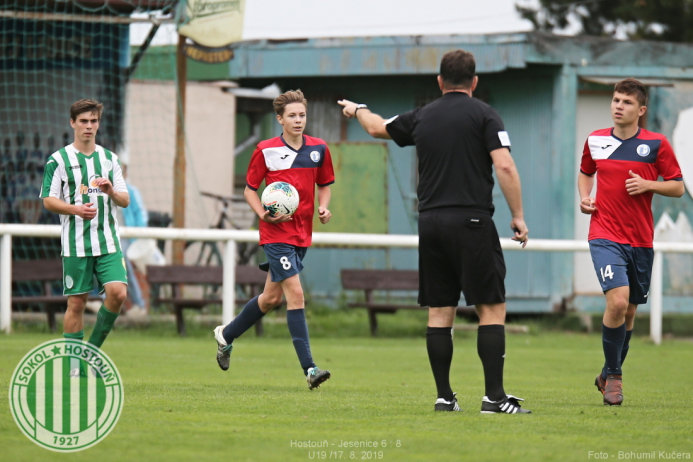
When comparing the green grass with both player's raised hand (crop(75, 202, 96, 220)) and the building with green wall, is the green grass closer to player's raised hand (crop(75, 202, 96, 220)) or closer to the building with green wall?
player's raised hand (crop(75, 202, 96, 220))

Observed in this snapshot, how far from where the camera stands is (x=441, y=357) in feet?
19.0

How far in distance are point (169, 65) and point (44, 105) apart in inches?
96.3

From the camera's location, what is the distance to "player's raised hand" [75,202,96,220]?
706cm

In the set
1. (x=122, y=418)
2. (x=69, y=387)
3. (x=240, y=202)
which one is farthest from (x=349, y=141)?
(x=122, y=418)

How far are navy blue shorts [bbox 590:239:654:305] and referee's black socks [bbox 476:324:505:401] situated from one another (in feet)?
4.30

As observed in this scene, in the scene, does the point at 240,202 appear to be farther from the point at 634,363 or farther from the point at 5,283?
the point at 634,363

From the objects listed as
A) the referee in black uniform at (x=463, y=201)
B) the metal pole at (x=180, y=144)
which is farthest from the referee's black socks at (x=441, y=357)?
the metal pole at (x=180, y=144)

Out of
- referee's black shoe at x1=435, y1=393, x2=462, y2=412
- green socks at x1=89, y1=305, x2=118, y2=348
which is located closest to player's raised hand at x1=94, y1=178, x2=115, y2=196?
green socks at x1=89, y1=305, x2=118, y2=348

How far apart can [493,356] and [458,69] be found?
1678 millimetres

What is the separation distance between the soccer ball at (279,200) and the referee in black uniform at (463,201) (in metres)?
1.56

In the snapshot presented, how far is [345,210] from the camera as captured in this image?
16.4m

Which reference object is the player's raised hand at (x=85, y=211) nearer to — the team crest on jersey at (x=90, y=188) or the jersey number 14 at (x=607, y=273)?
the team crest on jersey at (x=90, y=188)

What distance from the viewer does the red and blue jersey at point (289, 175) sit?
7359 millimetres

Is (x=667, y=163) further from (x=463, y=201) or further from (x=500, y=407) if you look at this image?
(x=500, y=407)
